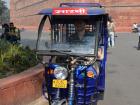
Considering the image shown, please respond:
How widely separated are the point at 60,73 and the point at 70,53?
1.24 ft

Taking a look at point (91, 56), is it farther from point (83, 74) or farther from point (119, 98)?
→ point (119, 98)

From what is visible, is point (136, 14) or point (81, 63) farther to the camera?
point (136, 14)

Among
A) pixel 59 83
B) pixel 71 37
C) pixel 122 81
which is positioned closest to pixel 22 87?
pixel 71 37

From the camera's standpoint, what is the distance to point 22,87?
8.43 m

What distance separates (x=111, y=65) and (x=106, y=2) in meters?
29.7

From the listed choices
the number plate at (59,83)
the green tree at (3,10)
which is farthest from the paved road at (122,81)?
the green tree at (3,10)

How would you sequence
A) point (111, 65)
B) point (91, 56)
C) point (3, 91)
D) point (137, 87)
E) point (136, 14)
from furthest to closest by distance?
point (136, 14)
point (111, 65)
point (137, 87)
point (3, 91)
point (91, 56)

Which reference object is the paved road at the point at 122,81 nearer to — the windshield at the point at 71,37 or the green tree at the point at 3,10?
the windshield at the point at 71,37

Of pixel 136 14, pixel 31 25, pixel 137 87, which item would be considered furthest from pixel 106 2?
pixel 137 87

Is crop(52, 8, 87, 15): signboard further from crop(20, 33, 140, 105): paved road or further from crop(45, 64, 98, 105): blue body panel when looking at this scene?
crop(20, 33, 140, 105): paved road

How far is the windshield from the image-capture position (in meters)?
7.36

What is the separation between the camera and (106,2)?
44.8 metres

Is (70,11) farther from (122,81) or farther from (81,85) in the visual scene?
(122,81)

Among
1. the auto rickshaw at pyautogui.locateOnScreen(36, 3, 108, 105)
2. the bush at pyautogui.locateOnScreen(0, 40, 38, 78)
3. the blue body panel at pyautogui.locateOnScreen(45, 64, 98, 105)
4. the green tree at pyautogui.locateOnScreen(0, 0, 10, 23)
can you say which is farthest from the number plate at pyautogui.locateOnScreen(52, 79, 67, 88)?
the green tree at pyautogui.locateOnScreen(0, 0, 10, 23)
